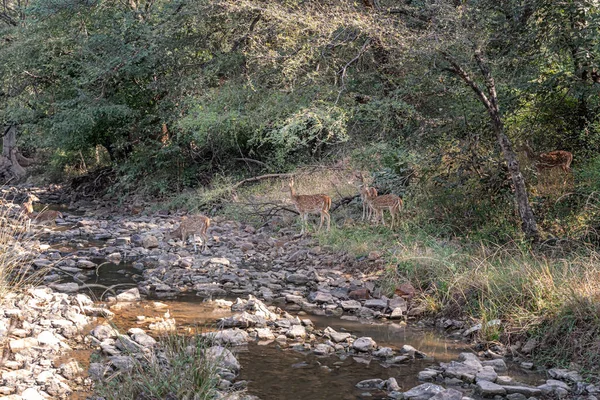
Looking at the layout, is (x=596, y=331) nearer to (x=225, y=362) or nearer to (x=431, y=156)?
(x=225, y=362)

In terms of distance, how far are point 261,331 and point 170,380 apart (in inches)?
101

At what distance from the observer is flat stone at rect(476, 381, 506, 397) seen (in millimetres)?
6203

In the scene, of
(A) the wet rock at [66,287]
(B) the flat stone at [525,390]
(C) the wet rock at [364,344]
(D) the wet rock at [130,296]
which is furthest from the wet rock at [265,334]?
(A) the wet rock at [66,287]

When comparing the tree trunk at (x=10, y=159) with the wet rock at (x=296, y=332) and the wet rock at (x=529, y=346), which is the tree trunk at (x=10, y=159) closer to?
the wet rock at (x=296, y=332)

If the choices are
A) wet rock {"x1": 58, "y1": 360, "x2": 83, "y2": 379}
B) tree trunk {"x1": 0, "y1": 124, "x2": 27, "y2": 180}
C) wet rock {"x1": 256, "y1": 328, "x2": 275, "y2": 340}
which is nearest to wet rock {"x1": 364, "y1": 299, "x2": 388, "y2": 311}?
wet rock {"x1": 256, "y1": 328, "x2": 275, "y2": 340}

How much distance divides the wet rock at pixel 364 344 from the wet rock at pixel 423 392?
1265mm

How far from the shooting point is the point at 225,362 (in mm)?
6570

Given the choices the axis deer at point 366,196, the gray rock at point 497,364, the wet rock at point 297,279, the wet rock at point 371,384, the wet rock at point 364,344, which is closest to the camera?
the wet rock at point 371,384

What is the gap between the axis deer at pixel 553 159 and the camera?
36.4ft

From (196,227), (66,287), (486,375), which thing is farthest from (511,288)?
(196,227)

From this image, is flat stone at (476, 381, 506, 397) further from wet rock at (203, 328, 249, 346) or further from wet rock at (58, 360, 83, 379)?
wet rock at (58, 360, 83, 379)

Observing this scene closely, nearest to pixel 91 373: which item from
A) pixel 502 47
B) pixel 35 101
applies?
pixel 502 47

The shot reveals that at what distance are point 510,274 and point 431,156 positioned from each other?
3529 mm

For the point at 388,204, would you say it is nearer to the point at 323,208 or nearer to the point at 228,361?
the point at 323,208
